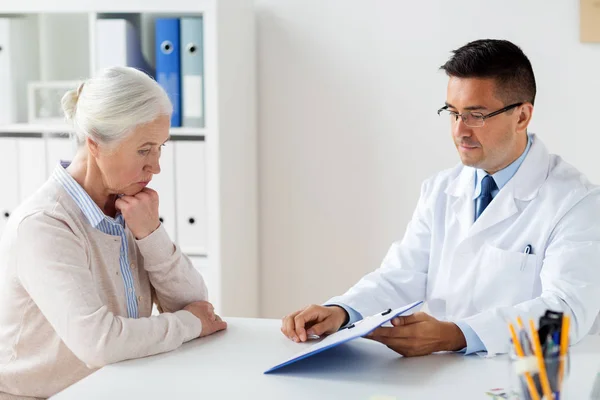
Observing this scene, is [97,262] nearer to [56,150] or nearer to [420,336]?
[420,336]

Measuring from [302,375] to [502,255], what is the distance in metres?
0.62

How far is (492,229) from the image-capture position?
1.93 metres

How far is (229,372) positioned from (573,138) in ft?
6.26

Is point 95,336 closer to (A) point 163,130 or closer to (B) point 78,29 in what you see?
(A) point 163,130

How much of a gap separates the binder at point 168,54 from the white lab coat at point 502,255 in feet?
3.62

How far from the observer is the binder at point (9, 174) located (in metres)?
2.97

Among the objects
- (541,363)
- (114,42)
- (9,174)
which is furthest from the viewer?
(9,174)

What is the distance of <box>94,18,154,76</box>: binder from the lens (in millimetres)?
2857

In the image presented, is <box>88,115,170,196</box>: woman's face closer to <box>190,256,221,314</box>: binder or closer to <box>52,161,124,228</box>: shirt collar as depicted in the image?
<box>52,161,124,228</box>: shirt collar

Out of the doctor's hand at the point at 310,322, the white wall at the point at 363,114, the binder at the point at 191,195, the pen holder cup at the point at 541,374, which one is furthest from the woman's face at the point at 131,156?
the white wall at the point at 363,114

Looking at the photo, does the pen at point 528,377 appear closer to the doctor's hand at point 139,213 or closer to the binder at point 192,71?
the doctor's hand at point 139,213

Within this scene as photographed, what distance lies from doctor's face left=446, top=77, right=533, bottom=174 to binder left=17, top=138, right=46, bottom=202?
158 centimetres

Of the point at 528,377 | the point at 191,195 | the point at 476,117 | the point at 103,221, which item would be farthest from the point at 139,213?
the point at 191,195

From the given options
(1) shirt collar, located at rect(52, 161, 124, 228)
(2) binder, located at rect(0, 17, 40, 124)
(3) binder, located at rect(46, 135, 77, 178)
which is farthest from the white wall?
(1) shirt collar, located at rect(52, 161, 124, 228)
